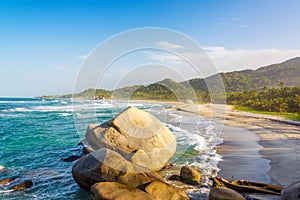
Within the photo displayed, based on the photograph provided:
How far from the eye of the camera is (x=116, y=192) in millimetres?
5703

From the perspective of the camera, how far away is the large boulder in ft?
29.9

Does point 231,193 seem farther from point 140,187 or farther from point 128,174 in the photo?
point 128,174

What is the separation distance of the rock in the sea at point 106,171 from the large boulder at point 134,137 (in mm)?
1668

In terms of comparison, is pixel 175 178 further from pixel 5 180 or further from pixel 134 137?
pixel 5 180

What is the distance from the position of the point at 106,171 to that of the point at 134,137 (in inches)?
104

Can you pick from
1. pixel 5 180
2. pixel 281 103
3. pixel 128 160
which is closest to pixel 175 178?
pixel 128 160

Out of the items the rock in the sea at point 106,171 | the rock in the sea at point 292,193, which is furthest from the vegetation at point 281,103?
the rock in the sea at point 106,171

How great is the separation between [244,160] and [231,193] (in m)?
5.23

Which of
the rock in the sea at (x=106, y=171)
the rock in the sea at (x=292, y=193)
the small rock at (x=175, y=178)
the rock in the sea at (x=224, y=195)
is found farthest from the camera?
the small rock at (x=175, y=178)

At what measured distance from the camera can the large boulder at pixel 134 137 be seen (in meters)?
9.11

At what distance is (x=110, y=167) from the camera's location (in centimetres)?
693

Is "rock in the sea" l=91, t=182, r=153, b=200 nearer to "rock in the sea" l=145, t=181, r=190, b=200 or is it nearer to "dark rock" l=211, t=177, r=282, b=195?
"rock in the sea" l=145, t=181, r=190, b=200

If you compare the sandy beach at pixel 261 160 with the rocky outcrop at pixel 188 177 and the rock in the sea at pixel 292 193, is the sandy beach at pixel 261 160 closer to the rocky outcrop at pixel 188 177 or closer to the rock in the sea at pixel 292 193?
the rocky outcrop at pixel 188 177

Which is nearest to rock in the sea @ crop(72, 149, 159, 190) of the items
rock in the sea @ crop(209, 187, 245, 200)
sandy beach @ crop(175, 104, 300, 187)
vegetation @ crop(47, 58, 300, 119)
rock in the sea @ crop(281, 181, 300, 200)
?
rock in the sea @ crop(209, 187, 245, 200)
